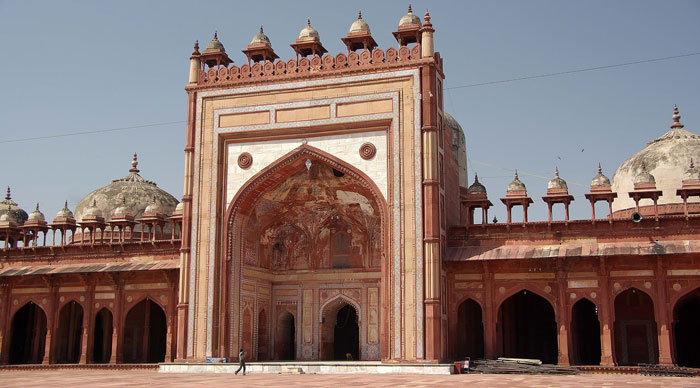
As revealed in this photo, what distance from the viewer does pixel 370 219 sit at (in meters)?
23.5

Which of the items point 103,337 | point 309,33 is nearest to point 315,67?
point 309,33

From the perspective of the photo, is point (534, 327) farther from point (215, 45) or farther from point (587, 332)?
point (215, 45)

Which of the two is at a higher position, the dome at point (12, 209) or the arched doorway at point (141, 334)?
the dome at point (12, 209)

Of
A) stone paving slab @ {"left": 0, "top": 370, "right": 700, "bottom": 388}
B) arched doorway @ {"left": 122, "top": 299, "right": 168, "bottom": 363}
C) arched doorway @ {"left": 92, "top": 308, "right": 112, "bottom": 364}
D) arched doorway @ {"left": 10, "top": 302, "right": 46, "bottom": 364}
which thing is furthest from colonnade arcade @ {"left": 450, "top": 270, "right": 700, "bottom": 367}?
arched doorway @ {"left": 10, "top": 302, "right": 46, "bottom": 364}

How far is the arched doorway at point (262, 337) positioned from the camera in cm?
2350

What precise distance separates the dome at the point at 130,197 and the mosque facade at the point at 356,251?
4.36m

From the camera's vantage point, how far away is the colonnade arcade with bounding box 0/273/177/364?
23.6m

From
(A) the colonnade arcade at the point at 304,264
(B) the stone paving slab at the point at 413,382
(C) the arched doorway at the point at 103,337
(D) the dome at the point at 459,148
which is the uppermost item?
(D) the dome at the point at 459,148

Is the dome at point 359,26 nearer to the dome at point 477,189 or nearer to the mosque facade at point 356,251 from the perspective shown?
the mosque facade at point 356,251

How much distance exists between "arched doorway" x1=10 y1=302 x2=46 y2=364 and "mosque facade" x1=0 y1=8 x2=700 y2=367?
222 millimetres

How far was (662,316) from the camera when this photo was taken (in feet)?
62.1

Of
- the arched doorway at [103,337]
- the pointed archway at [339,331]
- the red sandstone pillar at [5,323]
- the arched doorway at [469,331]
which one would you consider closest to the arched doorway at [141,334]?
the arched doorway at [103,337]

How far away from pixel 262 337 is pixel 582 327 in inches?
359

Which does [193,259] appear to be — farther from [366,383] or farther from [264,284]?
[366,383]
